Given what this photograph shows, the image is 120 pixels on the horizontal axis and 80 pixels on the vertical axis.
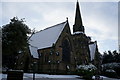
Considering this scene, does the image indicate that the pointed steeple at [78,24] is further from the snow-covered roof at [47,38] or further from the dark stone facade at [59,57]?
the dark stone facade at [59,57]

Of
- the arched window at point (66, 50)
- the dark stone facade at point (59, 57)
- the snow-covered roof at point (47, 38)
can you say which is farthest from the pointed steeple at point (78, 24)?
the arched window at point (66, 50)

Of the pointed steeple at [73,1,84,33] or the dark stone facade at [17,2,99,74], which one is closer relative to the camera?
the dark stone facade at [17,2,99,74]

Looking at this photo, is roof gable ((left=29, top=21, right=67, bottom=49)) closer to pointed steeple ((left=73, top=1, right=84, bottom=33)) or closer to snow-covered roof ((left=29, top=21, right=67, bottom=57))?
snow-covered roof ((left=29, top=21, right=67, bottom=57))

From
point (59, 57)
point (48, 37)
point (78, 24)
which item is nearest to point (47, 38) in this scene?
point (48, 37)

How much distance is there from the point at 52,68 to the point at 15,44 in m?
23.0

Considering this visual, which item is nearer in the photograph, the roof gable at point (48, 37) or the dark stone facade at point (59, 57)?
the dark stone facade at point (59, 57)

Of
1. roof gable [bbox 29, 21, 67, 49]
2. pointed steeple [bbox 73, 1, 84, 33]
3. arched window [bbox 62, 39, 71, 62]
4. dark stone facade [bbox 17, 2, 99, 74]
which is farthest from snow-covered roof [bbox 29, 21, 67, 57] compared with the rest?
pointed steeple [bbox 73, 1, 84, 33]

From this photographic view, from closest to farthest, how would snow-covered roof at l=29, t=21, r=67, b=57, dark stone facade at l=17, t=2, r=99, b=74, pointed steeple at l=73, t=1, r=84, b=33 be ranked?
dark stone facade at l=17, t=2, r=99, b=74 → snow-covered roof at l=29, t=21, r=67, b=57 → pointed steeple at l=73, t=1, r=84, b=33

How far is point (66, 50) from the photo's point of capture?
44.7 metres

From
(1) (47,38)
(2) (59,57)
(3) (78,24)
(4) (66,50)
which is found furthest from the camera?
(3) (78,24)

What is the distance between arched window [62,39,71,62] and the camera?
4392cm

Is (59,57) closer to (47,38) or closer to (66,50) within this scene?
(66,50)

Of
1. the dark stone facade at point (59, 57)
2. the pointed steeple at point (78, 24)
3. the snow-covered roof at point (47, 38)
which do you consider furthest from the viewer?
the pointed steeple at point (78, 24)

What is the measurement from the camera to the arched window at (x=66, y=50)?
43916mm
